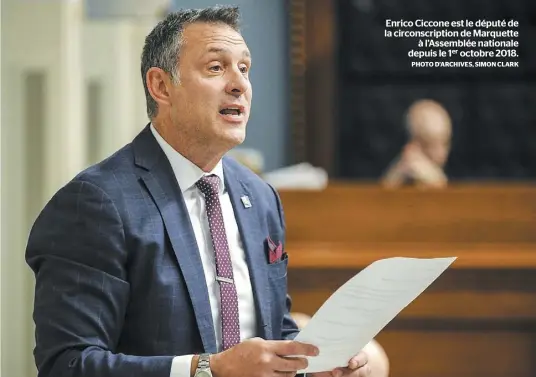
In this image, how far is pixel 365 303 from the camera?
1299 mm

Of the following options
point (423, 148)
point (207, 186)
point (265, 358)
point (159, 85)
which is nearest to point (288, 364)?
point (265, 358)

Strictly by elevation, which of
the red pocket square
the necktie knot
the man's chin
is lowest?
the red pocket square

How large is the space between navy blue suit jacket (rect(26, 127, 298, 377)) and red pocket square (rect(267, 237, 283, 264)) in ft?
0.27

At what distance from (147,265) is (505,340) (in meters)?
1.83

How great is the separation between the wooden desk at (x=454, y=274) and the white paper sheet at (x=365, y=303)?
156 cm

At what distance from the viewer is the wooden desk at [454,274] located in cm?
295

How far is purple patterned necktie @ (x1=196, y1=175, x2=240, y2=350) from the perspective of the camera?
1.50 meters

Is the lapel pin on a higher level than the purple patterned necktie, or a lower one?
higher

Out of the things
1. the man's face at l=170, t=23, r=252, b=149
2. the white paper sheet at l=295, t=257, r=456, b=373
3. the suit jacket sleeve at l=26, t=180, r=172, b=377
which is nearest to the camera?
the white paper sheet at l=295, t=257, r=456, b=373

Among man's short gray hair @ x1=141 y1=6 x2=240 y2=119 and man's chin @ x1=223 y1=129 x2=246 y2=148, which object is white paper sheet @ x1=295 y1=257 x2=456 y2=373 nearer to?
man's chin @ x1=223 y1=129 x2=246 y2=148

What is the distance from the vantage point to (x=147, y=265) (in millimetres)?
1442

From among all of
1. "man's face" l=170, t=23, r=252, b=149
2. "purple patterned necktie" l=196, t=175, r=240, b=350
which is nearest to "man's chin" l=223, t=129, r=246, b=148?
"man's face" l=170, t=23, r=252, b=149

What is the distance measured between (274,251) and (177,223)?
0.21 metres

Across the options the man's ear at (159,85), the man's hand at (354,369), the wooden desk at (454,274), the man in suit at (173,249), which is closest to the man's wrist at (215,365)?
the man in suit at (173,249)
